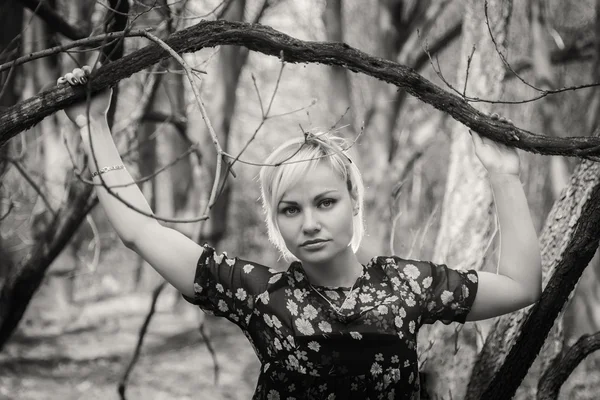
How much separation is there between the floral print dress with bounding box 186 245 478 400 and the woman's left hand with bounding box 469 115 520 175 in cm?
32

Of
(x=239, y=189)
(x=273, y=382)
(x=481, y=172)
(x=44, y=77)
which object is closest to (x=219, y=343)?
(x=44, y=77)

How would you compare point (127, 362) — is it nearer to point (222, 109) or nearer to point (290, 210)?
point (222, 109)

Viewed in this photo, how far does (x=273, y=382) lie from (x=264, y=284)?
0.29 metres

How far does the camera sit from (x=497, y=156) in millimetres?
2104

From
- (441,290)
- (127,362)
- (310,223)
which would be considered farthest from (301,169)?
(127,362)

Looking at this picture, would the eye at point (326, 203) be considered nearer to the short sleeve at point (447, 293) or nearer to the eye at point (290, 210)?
the eye at point (290, 210)

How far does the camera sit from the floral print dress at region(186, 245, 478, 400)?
2.04m

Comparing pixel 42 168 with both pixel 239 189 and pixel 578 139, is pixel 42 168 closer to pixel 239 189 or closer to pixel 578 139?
pixel 578 139

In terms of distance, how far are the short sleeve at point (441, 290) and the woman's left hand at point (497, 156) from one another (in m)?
0.32

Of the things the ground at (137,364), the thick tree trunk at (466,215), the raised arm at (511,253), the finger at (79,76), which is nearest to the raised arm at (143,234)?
the finger at (79,76)

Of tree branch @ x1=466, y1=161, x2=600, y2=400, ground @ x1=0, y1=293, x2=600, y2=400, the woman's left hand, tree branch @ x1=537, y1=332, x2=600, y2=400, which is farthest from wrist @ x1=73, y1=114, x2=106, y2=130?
ground @ x1=0, y1=293, x2=600, y2=400

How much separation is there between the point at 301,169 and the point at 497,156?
1.93 feet

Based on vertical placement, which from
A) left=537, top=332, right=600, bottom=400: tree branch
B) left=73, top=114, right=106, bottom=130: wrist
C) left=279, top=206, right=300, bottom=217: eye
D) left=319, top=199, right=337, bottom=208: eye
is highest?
left=73, top=114, right=106, bottom=130: wrist

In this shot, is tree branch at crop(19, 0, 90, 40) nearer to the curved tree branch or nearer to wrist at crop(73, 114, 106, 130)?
the curved tree branch
